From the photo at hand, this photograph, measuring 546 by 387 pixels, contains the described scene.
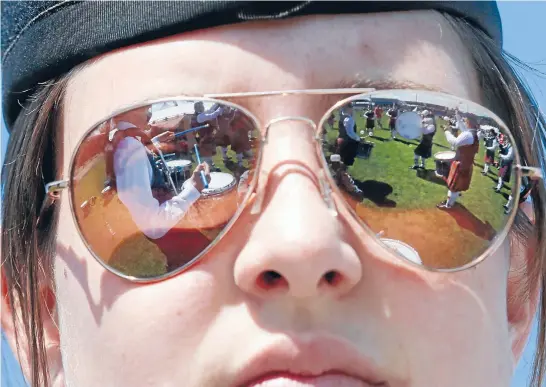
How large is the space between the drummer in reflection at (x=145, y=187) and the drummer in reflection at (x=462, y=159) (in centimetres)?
50

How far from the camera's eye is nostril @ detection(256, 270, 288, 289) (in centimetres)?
122

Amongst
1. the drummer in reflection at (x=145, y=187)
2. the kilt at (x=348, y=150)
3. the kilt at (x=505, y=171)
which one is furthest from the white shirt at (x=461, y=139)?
the drummer in reflection at (x=145, y=187)

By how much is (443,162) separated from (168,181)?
0.56m

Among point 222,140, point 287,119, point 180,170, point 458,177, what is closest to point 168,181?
point 180,170

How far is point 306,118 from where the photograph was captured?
1336 millimetres

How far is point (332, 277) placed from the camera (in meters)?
1.22

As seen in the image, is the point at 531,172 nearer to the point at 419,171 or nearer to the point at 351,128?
the point at 419,171

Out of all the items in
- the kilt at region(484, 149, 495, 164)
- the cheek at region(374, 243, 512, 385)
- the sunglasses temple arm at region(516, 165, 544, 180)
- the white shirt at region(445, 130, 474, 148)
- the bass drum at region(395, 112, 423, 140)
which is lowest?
the cheek at region(374, 243, 512, 385)

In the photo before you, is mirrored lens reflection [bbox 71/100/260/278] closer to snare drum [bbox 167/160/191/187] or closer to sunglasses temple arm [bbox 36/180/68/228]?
snare drum [bbox 167/160/191/187]

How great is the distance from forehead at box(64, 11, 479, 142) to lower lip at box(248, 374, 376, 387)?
1.92 feet

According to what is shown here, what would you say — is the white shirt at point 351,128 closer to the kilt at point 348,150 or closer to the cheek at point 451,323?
the kilt at point 348,150

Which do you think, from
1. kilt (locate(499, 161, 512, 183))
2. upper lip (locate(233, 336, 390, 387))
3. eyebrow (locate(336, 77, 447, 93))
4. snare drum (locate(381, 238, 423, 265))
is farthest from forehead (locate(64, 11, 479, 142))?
upper lip (locate(233, 336, 390, 387))

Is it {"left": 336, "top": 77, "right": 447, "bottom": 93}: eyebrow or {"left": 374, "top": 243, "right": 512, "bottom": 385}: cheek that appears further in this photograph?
{"left": 336, "top": 77, "right": 447, "bottom": 93}: eyebrow

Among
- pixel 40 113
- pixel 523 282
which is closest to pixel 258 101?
pixel 40 113
